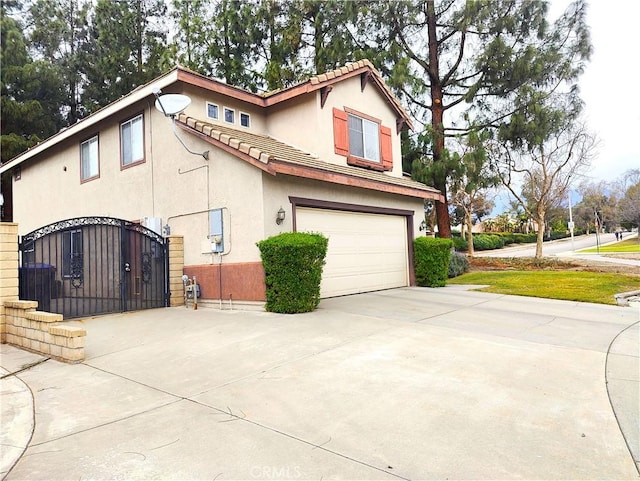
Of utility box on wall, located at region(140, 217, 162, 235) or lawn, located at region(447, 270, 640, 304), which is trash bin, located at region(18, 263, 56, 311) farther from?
lawn, located at region(447, 270, 640, 304)

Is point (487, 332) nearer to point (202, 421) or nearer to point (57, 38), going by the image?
point (202, 421)

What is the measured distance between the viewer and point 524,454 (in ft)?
9.52

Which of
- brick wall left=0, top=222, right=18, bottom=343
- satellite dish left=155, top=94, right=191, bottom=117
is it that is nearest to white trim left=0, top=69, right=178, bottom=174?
satellite dish left=155, top=94, right=191, bottom=117

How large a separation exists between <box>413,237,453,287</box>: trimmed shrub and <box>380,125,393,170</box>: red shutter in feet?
8.39

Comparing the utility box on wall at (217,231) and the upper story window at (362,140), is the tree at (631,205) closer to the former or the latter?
the upper story window at (362,140)

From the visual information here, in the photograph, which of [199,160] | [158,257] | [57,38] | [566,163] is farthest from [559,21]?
[57,38]

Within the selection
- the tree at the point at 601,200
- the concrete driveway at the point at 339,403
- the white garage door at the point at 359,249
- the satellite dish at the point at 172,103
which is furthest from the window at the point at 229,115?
the tree at the point at 601,200

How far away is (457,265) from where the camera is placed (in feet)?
53.4

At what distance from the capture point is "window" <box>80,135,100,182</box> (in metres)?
13.4

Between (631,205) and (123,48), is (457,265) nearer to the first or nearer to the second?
(123,48)

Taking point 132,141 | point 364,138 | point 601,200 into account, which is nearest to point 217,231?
point 132,141

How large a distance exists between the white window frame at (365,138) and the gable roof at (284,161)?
543mm

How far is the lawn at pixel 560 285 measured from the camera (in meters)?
10.5

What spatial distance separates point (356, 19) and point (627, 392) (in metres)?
17.8
